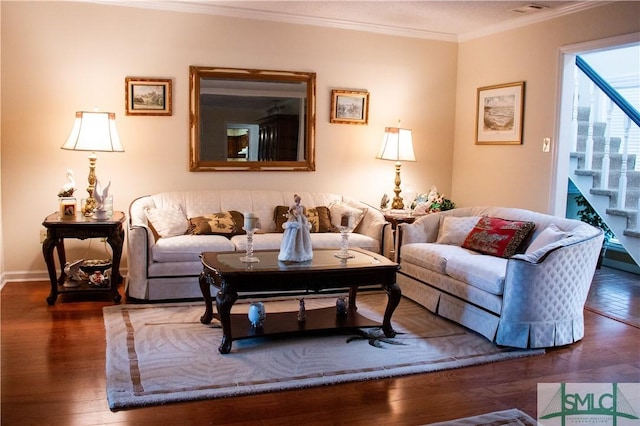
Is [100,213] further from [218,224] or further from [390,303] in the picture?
[390,303]

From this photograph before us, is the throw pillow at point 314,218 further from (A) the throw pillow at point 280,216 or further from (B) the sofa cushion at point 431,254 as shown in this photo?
(B) the sofa cushion at point 431,254

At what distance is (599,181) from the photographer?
5660 mm

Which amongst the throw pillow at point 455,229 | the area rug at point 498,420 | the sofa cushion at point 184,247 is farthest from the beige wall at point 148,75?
the area rug at point 498,420

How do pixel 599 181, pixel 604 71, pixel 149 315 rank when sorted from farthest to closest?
pixel 604 71 → pixel 599 181 → pixel 149 315

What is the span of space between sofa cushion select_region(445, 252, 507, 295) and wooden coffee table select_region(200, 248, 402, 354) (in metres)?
0.56

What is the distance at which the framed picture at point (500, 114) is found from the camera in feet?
18.1

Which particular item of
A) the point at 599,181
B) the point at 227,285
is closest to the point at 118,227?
the point at 227,285

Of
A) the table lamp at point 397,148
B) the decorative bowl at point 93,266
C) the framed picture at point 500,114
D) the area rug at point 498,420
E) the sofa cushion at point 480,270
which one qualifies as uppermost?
the framed picture at point 500,114

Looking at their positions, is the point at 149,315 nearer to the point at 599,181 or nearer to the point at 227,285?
the point at 227,285

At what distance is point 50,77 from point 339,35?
2674mm

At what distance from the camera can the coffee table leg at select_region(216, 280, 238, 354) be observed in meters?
3.47

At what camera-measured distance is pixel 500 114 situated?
575 centimetres

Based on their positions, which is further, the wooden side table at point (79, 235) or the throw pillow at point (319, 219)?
the throw pillow at point (319, 219)

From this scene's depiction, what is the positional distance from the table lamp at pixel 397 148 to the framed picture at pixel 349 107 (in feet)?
1.08
